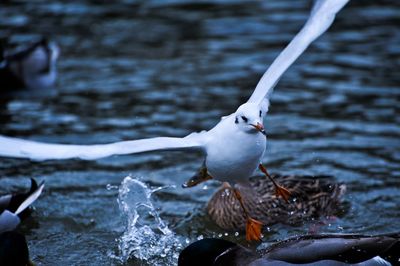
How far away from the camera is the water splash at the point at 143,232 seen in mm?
7820

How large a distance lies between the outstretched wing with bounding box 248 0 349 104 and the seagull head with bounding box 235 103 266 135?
0.42 m

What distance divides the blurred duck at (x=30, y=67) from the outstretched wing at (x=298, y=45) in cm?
608

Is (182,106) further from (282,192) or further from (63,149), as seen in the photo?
(63,149)

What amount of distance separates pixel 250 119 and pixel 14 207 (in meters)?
2.51

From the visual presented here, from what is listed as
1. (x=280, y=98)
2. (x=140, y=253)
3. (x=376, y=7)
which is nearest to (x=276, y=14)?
(x=376, y=7)

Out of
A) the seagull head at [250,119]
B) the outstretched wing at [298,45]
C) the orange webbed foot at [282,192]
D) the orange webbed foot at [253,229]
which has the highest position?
the outstretched wing at [298,45]

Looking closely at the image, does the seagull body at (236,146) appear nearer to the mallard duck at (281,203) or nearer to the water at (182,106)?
the water at (182,106)

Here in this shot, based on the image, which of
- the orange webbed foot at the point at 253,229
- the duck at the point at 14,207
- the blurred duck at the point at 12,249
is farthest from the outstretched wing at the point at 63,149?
Answer: the duck at the point at 14,207

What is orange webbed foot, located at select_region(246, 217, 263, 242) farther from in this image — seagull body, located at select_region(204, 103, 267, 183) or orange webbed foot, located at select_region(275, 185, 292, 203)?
seagull body, located at select_region(204, 103, 267, 183)

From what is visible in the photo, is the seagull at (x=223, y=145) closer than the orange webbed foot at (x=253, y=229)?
Yes

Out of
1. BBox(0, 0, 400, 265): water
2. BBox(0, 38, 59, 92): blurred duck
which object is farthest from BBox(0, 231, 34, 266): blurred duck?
BBox(0, 38, 59, 92): blurred duck

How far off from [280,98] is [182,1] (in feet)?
16.0

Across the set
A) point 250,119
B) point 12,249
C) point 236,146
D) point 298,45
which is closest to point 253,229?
point 236,146

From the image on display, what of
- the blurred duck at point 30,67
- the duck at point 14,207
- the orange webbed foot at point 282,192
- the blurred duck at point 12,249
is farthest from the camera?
the blurred duck at point 30,67
